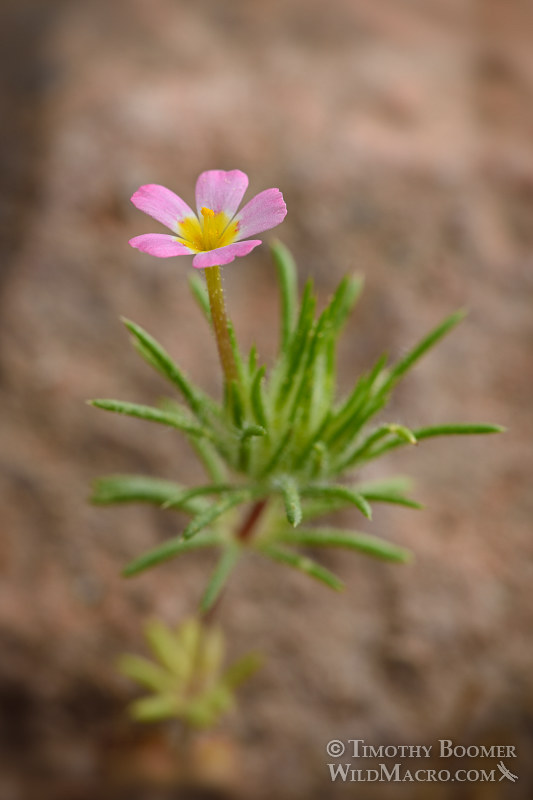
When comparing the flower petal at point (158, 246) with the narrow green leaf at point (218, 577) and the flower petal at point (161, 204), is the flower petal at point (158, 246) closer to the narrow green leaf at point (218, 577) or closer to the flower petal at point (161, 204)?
the flower petal at point (161, 204)

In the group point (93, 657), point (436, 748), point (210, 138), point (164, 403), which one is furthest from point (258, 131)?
point (436, 748)

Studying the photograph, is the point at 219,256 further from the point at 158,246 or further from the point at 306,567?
the point at 306,567

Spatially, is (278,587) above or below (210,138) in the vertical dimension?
below

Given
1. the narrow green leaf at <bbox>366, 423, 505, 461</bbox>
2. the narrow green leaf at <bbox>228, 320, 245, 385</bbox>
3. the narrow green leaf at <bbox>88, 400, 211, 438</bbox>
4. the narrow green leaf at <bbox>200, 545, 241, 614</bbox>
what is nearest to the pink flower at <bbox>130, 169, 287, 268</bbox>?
the narrow green leaf at <bbox>228, 320, 245, 385</bbox>

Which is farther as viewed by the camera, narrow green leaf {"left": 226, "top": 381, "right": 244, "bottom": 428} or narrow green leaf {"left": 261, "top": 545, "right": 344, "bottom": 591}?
narrow green leaf {"left": 261, "top": 545, "right": 344, "bottom": 591}

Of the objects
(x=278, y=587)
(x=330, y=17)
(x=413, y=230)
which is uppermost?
(x=330, y=17)

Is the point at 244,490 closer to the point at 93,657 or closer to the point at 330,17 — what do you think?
the point at 93,657

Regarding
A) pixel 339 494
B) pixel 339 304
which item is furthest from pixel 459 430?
pixel 339 304

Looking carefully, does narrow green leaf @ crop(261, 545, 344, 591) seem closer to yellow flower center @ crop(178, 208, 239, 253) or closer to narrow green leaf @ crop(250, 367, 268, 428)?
narrow green leaf @ crop(250, 367, 268, 428)
